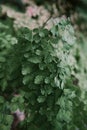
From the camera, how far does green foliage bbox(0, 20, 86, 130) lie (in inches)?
102

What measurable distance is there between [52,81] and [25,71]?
0.68 ft

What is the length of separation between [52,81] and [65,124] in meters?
0.36

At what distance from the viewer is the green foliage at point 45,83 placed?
260cm

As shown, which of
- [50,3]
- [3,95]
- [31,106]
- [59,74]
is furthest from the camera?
[50,3]

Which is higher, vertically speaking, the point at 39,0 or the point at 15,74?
the point at 39,0

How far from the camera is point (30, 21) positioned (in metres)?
4.01

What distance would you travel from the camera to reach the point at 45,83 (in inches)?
104

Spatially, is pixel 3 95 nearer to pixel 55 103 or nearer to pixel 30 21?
pixel 55 103

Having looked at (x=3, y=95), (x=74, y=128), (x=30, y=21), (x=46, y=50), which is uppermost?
(x=30, y=21)

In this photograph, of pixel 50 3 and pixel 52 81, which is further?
pixel 50 3

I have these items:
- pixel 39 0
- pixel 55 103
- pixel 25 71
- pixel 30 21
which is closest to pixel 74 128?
pixel 55 103

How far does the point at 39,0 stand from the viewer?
5742 mm

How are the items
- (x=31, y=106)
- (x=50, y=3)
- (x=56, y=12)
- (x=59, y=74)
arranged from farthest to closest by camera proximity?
(x=50, y=3) → (x=56, y=12) → (x=31, y=106) → (x=59, y=74)

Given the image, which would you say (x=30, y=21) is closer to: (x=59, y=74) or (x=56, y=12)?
(x=56, y=12)
